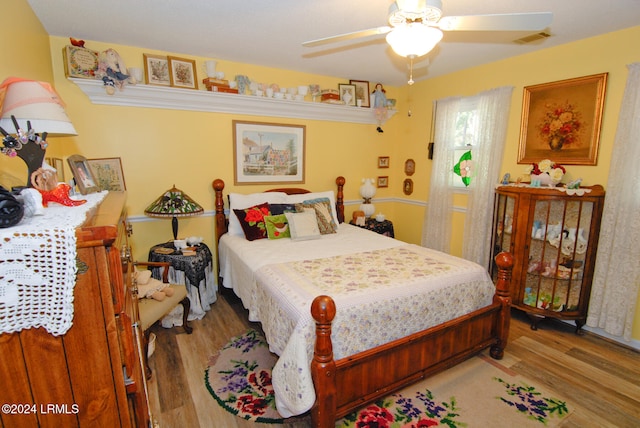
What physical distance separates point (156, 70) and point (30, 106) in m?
2.02

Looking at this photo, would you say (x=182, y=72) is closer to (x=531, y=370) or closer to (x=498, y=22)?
(x=498, y=22)

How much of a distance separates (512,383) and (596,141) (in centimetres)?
209

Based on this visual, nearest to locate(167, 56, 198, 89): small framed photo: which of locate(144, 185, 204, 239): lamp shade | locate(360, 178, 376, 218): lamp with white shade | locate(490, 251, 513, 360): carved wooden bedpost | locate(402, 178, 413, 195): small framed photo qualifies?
locate(144, 185, 204, 239): lamp shade

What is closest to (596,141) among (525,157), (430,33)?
(525,157)

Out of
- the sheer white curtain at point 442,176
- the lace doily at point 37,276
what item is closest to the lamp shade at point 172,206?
the lace doily at point 37,276

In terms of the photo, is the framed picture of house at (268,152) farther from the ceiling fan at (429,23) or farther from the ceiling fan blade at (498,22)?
the ceiling fan blade at (498,22)

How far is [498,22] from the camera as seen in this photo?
5.10 feet

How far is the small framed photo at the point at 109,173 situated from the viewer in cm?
287

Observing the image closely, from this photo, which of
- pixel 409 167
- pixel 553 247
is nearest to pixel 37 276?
pixel 553 247

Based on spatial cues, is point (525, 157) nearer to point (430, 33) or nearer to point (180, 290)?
point (430, 33)

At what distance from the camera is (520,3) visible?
2.04 meters

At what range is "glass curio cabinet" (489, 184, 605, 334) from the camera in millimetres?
2641

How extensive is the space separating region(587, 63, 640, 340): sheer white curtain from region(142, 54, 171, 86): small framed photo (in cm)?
394

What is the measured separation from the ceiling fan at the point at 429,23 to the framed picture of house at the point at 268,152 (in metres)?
2.14
